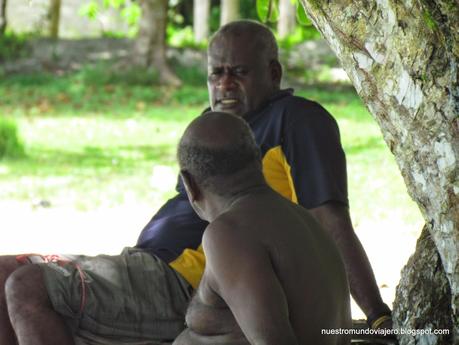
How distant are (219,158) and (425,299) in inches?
33.2

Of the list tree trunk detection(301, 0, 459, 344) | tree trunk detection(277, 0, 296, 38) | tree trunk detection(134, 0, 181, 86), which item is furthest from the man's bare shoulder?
tree trunk detection(277, 0, 296, 38)

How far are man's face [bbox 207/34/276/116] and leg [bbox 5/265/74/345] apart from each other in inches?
42.7

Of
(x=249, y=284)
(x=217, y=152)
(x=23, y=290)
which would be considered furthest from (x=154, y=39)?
(x=249, y=284)

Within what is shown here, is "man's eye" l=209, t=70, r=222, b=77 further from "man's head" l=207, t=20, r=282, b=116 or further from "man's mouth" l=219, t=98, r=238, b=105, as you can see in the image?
"man's mouth" l=219, t=98, r=238, b=105

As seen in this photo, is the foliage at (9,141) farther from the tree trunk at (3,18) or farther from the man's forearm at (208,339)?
the man's forearm at (208,339)

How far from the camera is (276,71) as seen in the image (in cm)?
423

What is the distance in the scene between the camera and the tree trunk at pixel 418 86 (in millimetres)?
3031

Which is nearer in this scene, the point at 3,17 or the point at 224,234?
the point at 224,234

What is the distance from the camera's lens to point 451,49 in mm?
3027

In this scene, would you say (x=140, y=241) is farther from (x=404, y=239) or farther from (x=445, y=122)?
(x=404, y=239)

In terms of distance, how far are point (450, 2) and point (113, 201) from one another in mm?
6245

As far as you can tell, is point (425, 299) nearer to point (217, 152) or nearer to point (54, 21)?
point (217, 152)

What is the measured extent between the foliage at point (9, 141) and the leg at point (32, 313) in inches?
304

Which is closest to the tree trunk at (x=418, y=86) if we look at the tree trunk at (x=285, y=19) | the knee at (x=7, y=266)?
the knee at (x=7, y=266)
